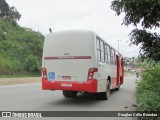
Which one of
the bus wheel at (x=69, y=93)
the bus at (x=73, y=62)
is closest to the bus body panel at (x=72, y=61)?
the bus at (x=73, y=62)

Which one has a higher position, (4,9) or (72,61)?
(4,9)

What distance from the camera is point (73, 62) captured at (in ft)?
46.2

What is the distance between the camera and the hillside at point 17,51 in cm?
5166

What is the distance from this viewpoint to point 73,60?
1409cm

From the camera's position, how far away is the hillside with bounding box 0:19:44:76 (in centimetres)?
5166

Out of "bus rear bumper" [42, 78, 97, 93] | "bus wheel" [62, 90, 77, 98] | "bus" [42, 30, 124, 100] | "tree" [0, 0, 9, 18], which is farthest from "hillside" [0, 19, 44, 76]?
"bus rear bumper" [42, 78, 97, 93]

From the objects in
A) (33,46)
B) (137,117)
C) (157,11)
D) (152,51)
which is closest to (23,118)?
(137,117)

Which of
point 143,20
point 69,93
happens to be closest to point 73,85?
point 69,93

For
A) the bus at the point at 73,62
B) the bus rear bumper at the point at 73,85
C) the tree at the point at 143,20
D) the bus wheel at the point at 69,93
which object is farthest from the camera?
the bus wheel at the point at 69,93

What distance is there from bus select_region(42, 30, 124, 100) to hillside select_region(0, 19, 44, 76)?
112 feet

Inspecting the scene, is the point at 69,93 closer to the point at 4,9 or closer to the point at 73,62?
the point at 73,62

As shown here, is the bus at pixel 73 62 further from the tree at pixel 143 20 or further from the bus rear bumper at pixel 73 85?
the tree at pixel 143 20

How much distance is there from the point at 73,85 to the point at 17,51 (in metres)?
45.7

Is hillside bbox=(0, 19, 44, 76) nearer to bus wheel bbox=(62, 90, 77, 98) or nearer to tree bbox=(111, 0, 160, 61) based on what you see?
bus wheel bbox=(62, 90, 77, 98)
